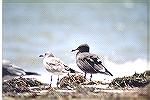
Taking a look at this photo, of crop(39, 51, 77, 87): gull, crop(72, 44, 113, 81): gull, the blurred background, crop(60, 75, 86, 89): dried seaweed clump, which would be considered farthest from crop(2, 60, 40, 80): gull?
crop(72, 44, 113, 81): gull

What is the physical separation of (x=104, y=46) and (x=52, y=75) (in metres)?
0.55

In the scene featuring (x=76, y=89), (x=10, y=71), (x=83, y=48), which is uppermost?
(x=83, y=48)

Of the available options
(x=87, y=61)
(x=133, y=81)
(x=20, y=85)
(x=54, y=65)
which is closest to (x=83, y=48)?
(x=87, y=61)

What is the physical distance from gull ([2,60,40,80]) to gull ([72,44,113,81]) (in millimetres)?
434

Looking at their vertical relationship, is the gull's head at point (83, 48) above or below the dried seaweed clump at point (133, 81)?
above

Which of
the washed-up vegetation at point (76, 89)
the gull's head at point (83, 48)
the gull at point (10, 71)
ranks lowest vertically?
the washed-up vegetation at point (76, 89)

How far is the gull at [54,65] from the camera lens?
2.66 meters

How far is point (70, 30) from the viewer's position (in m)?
2.68

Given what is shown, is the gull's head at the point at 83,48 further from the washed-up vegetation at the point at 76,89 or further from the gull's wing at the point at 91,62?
the washed-up vegetation at the point at 76,89

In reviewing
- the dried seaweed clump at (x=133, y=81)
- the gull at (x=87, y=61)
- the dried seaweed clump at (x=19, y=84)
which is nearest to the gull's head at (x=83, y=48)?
the gull at (x=87, y=61)

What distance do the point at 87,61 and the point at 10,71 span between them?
2.34 ft

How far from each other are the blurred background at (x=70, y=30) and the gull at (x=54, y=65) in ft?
0.13

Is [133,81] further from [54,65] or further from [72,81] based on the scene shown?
[54,65]

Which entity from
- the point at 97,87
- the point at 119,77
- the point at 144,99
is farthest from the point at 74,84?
the point at 144,99
